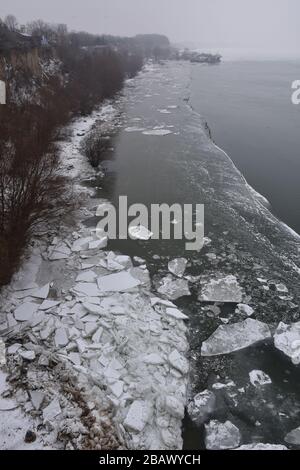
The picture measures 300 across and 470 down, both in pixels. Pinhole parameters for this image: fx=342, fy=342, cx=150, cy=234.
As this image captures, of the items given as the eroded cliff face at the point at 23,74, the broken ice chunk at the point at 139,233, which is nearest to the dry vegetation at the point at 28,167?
the eroded cliff face at the point at 23,74

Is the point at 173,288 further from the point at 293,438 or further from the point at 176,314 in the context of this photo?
the point at 293,438

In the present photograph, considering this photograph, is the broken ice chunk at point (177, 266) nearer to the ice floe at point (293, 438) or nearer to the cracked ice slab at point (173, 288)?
the cracked ice slab at point (173, 288)

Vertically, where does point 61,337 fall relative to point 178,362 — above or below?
above

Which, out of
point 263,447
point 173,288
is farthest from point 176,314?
point 263,447

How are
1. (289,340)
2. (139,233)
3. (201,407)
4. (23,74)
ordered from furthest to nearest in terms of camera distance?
(23,74)
(139,233)
(289,340)
(201,407)

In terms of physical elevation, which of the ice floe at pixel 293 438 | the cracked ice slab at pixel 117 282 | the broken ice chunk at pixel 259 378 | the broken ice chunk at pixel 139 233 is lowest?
the ice floe at pixel 293 438

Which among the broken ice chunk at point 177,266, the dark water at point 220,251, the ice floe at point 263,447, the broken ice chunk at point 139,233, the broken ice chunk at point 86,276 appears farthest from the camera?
the broken ice chunk at point 139,233

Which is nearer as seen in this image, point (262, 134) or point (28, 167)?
point (28, 167)
